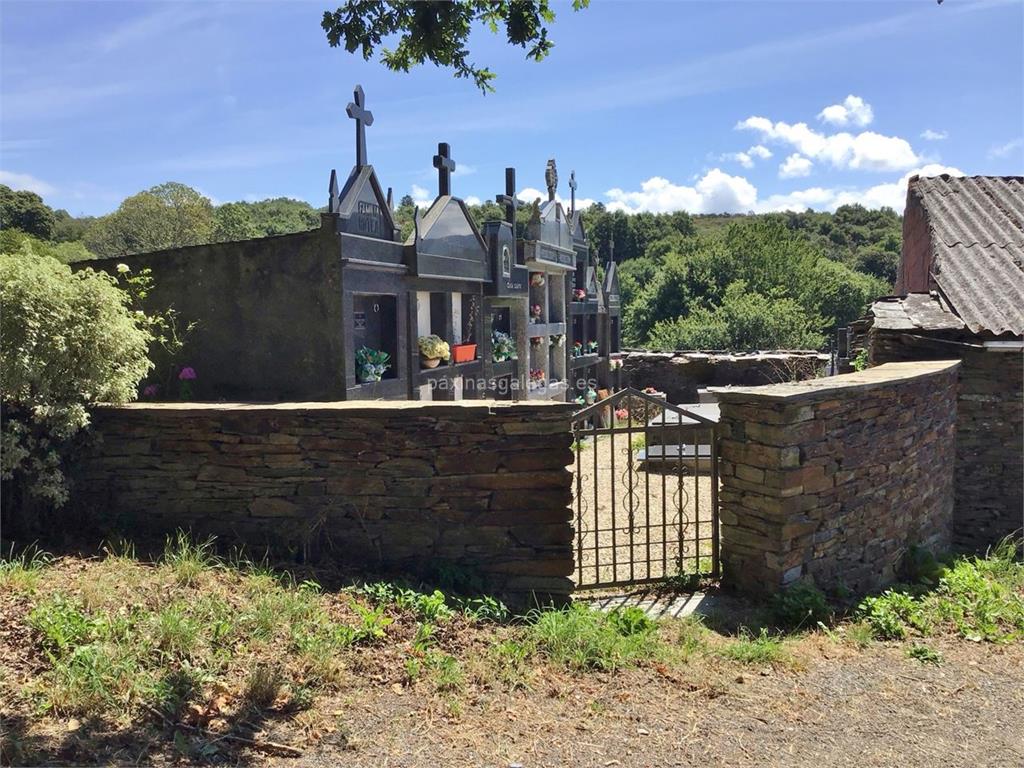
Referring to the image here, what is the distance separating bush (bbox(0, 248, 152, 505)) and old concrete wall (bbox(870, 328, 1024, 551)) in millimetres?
7146

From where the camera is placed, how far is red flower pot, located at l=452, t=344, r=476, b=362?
36.0 feet

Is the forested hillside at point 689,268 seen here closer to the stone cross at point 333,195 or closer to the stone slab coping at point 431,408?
the stone cross at point 333,195

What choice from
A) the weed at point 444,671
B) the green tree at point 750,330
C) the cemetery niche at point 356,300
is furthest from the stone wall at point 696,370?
the weed at point 444,671

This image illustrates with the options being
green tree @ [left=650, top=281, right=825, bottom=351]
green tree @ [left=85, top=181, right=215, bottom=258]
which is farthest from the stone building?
green tree @ [left=85, top=181, right=215, bottom=258]

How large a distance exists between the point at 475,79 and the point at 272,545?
331cm

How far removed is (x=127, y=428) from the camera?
5.50 metres

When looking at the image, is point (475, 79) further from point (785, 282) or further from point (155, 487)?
point (785, 282)

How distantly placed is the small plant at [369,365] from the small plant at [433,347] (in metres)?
1.07

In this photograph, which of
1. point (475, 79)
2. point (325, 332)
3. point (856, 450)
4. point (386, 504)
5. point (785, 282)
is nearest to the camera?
point (475, 79)

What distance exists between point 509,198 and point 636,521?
277 inches

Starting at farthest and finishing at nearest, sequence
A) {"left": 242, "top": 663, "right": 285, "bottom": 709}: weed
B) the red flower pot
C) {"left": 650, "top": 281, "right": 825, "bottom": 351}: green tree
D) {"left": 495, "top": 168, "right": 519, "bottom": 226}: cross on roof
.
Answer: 1. {"left": 650, "top": 281, "right": 825, "bottom": 351}: green tree
2. {"left": 495, "top": 168, "right": 519, "bottom": 226}: cross on roof
3. the red flower pot
4. {"left": 242, "top": 663, "right": 285, "bottom": 709}: weed

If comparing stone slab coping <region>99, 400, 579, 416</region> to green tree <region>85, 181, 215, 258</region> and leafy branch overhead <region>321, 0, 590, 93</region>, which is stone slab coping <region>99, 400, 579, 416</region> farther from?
green tree <region>85, 181, 215, 258</region>

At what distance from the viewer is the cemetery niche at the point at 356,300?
7879 mm

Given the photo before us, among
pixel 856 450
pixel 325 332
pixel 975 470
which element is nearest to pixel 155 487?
pixel 325 332
